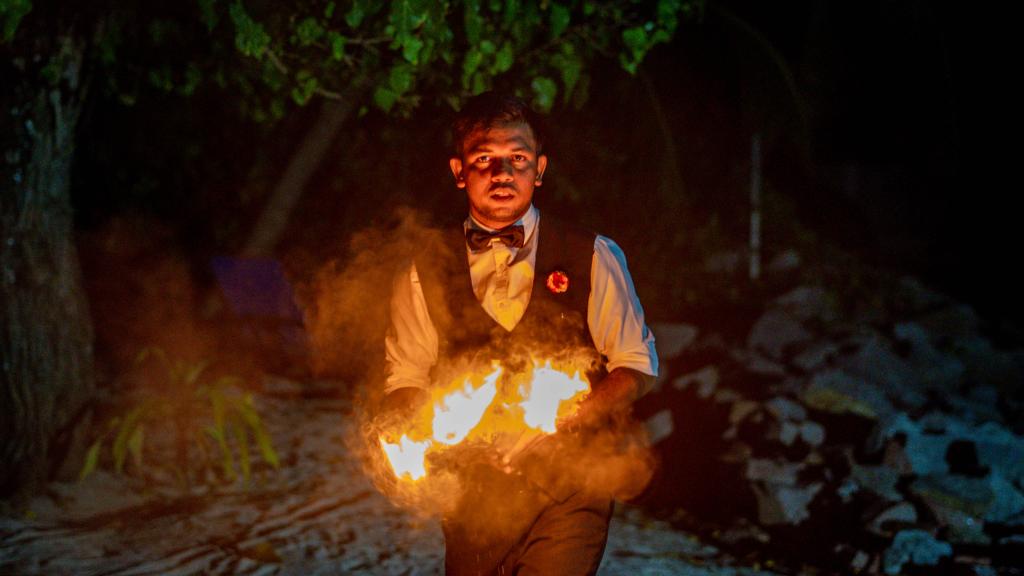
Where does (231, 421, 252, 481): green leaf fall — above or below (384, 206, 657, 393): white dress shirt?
below

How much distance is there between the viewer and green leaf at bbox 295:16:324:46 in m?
4.47

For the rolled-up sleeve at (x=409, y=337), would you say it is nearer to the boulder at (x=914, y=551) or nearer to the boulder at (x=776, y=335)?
the boulder at (x=914, y=551)

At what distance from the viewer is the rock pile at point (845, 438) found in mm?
5297

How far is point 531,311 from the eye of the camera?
2857 millimetres

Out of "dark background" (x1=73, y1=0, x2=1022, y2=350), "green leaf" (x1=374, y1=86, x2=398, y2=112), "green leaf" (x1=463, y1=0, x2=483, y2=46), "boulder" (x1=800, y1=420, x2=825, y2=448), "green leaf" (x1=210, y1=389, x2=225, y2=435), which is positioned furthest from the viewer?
"dark background" (x1=73, y1=0, x2=1022, y2=350)

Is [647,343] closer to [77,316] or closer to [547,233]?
[547,233]

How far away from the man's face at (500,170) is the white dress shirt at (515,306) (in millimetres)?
67

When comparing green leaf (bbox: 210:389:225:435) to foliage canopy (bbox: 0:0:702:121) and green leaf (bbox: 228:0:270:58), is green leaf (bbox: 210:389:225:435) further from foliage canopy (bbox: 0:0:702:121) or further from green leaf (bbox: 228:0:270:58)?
green leaf (bbox: 228:0:270:58)

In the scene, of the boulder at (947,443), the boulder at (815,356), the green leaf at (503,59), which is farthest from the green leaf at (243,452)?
the boulder at (815,356)

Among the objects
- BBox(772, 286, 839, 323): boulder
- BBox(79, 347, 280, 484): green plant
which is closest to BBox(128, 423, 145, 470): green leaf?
BBox(79, 347, 280, 484): green plant

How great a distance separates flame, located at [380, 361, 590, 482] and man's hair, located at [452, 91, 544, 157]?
2.64ft

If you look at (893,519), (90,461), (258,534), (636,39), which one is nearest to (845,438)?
(893,519)

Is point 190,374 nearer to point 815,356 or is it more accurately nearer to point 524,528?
point 524,528

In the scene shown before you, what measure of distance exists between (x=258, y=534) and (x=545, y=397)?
3115 mm
